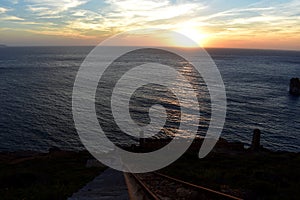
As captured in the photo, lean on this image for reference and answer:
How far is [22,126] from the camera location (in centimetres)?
5041

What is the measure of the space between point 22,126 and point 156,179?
44.6 metres

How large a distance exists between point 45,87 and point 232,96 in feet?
199

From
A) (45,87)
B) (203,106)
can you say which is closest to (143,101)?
(203,106)

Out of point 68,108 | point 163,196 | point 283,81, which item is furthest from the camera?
point 283,81

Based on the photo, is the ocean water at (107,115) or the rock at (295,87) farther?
the rock at (295,87)

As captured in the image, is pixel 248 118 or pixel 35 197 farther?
pixel 248 118

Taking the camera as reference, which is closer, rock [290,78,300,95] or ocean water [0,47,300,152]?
ocean water [0,47,300,152]

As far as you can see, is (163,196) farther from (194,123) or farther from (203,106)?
(203,106)

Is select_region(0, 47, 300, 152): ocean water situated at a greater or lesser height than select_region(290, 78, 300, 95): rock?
lesser

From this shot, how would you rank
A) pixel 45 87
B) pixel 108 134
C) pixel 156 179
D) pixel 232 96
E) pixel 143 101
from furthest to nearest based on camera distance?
pixel 45 87 < pixel 232 96 < pixel 143 101 < pixel 108 134 < pixel 156 179

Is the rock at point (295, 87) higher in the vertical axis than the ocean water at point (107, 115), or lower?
higher

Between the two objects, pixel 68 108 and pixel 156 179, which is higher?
pixel 156 179

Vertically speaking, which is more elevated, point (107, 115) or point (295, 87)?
point (295, 87)

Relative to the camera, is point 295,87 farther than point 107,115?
Yes
